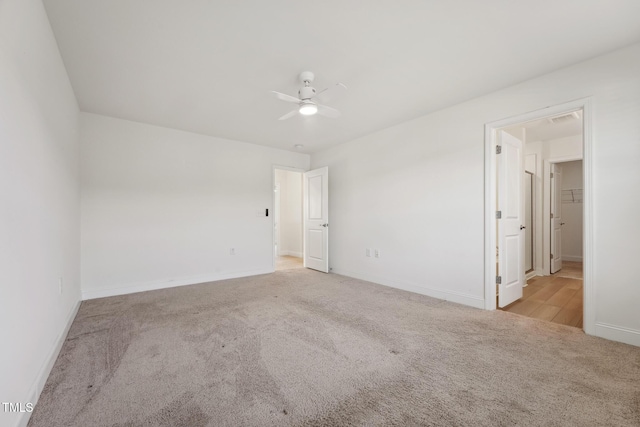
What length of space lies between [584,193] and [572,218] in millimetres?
5628

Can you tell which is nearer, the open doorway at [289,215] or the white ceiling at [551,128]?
the white ceiling at [551,128]

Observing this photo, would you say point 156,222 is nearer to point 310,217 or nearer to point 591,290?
point 310,217

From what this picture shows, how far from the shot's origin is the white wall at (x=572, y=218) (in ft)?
20.9

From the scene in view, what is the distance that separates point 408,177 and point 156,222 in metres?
3.84

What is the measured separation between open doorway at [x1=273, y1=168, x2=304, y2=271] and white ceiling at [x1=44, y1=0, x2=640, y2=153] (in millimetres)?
4079

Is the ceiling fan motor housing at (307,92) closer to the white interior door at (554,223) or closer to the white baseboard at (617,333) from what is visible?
the white baseboard at (617,333)

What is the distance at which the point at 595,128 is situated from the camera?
233cm

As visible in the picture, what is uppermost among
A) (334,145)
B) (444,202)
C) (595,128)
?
(334,145)

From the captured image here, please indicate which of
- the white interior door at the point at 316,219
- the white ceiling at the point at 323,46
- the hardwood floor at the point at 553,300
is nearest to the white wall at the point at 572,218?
the hardwood floor at the point at 553,300

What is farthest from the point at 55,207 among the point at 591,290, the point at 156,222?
the point at 591,290

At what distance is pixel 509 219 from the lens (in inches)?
126

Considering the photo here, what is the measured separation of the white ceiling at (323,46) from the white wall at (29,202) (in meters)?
0.42

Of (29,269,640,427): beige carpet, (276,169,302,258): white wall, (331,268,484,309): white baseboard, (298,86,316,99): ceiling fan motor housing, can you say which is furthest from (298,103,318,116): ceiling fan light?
(276,169,302,258): white wall

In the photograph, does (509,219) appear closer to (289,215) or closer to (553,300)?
(553,300)
